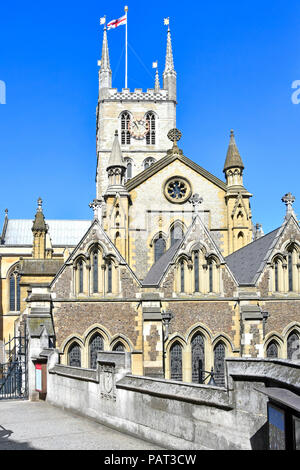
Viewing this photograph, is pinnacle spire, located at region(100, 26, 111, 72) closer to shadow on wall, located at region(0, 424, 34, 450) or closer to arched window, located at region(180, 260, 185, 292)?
arched window, located at region(180, 260, 185, 292)

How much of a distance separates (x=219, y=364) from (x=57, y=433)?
11.9 metres

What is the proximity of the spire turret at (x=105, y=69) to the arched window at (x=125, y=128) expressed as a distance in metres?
4.90

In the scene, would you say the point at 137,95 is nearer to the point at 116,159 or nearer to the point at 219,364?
the point at 116,159

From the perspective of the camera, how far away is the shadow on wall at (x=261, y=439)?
816 cm

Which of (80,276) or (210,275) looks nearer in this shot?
(80,276)

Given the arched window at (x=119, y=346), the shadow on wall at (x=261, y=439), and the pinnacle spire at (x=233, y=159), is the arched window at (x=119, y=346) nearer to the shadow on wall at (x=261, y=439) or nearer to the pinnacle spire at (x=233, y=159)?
the pinnacle spire at (x=233, y=159)

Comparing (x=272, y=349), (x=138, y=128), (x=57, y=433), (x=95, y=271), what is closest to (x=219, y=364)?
(x=272, y=349)

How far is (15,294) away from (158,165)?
1268 inches

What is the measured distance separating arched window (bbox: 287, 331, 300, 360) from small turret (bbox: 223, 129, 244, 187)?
1083 cm

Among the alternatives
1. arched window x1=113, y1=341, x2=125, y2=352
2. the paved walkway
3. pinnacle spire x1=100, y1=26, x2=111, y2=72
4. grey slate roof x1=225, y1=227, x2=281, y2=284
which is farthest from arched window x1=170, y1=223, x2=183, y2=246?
pinnacle spire x1=100, y1=26, x2=111, y2=72

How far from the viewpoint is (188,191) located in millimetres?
30969

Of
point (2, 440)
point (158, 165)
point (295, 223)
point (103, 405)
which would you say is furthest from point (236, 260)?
point (2, 440)

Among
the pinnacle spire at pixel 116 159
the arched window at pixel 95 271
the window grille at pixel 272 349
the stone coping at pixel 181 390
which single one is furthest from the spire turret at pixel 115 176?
the stone coping at pixel 181 390

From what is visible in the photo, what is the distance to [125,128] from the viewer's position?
221 ft
